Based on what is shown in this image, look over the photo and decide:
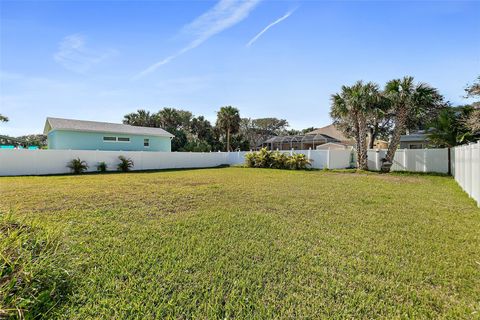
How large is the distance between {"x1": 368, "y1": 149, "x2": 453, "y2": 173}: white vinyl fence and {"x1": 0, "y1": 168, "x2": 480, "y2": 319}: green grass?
1070cm

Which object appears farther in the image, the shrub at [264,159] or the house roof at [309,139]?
the house roof at [309,139]

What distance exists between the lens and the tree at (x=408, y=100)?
45.2 feet

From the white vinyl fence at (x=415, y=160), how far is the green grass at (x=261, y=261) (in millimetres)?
10696

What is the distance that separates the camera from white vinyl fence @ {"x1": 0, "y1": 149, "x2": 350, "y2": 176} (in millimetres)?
12643

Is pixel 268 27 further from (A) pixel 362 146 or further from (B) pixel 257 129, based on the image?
(B) pixel 257 129

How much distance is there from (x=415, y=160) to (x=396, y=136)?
6.45 ft

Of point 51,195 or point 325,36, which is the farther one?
point 325,36

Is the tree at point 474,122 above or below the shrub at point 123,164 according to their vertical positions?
above

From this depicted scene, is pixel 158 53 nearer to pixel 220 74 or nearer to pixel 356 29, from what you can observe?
pixel 220 74

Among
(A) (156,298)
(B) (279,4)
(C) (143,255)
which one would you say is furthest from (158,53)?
(A) (156,298)

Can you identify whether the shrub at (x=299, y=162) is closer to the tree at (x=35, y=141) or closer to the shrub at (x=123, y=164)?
the shrub at (x=123, y=164)

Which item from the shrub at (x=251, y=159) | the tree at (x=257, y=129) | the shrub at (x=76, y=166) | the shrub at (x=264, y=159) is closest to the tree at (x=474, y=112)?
the shrub at (x=264, y=159)

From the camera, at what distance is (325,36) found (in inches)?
357

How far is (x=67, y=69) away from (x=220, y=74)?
7.39 m
